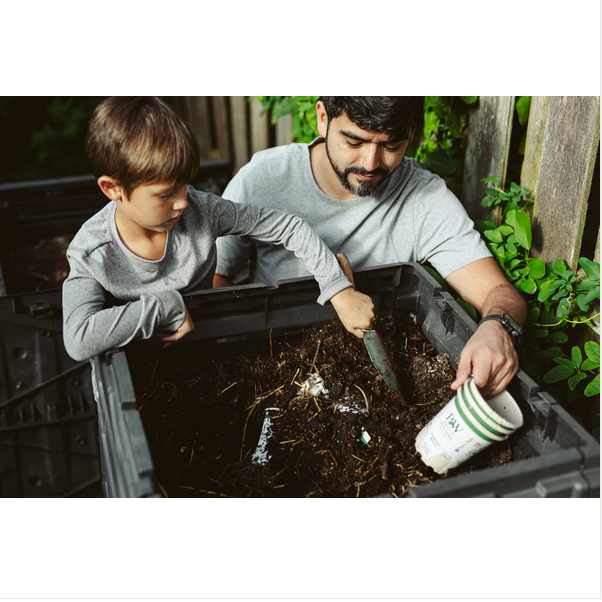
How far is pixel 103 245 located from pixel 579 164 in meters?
1.42

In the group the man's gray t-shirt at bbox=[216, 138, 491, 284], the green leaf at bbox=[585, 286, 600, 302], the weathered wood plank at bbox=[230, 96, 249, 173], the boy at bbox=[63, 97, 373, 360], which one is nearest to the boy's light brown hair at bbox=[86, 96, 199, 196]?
the boy at bbox=[63, 97, 373, 360]

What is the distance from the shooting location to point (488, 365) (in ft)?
4.46

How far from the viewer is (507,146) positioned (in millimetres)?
2027

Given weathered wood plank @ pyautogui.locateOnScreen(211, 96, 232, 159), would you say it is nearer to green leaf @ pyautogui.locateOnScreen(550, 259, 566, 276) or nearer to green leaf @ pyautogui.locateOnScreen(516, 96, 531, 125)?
green leaf @ pyautogui.locateOnScreen(516, 96, 531, 125)

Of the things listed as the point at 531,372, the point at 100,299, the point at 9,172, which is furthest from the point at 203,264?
the point at 9,172

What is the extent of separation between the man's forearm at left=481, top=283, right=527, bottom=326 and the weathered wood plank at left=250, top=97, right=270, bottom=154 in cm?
252

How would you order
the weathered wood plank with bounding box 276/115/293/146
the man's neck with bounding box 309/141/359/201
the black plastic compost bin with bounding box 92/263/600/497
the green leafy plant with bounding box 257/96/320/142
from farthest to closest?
the weathered wood plank with bounding box 276/115/293/146
the green leafy plant with bounding box 257/96/320/142
the man's neck with bounding box 309/141/359/201
the black plastic compost bin with bounding box 92/263/600/497

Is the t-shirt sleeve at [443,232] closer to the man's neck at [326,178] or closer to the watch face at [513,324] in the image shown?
the man's neck at [326,178]

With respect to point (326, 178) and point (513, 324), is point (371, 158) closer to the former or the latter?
point (326, 178)

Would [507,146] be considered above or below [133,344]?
above

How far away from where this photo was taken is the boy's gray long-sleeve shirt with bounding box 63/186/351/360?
142cm

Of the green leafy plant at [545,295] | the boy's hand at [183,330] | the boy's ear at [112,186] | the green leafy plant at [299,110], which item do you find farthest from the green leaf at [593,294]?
the green leafy plant at [299,110]

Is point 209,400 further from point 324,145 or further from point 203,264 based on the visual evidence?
point 324,145

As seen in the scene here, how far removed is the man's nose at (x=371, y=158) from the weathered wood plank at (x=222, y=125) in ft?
9.86
